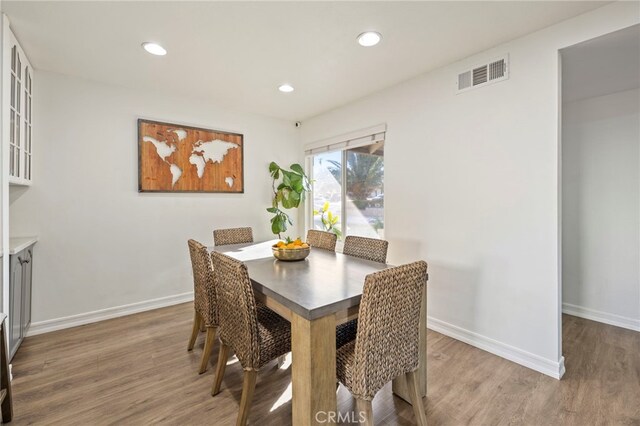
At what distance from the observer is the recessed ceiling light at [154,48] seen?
237 cm

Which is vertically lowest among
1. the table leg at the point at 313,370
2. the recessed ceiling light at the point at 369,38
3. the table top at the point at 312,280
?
the table leg at the point at 313,370

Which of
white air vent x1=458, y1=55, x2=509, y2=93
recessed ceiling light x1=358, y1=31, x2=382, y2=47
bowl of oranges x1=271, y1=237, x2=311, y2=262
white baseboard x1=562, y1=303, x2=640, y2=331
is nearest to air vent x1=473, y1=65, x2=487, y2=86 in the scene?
white air vent x1=458, y1=55, x2=509, y2=93

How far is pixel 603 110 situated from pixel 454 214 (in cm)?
201

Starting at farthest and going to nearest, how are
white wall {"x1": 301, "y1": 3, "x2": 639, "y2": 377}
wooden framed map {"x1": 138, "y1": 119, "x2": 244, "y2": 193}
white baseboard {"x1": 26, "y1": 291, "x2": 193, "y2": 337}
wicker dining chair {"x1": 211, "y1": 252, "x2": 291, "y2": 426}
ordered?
wooden framed map {"x1": 138, "y1": 119, "x2": 244, "y2": 193}
white baseboard {"x1": 26, "y1": 291, "x2": 193, "y2": 337}
white wall {"x1": 301, "y1": 3, "x2": 639, "y2": 377}
wicker dining chair {"x1": 211, "y1": 252, "x2": 291, "y2": 426}

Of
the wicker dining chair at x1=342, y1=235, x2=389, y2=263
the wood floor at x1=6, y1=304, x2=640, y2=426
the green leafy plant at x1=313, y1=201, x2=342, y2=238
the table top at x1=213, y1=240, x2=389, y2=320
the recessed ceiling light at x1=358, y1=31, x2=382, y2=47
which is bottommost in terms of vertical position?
the wood floor at x1=6, y1=304, x2=640, y2=426

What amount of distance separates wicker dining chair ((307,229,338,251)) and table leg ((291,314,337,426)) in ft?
4.85

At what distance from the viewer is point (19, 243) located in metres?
2.41

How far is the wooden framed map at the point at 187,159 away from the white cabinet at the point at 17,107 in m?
0.90

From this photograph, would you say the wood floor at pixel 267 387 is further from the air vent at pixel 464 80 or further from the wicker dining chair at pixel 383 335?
the air vent at pixel 464 80

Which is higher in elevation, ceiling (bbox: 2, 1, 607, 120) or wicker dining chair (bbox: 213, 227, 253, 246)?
ceiling (bbox: 2, 1, 607, 120)

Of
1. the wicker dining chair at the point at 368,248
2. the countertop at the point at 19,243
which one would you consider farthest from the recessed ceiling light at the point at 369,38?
the countertop at the point at 19,243

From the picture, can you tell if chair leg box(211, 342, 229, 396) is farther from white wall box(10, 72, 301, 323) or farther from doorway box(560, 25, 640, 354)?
doorway box(560, 25, 640, 354)

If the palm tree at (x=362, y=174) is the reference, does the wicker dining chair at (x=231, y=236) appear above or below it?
below

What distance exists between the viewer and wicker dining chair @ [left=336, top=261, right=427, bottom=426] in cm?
132
